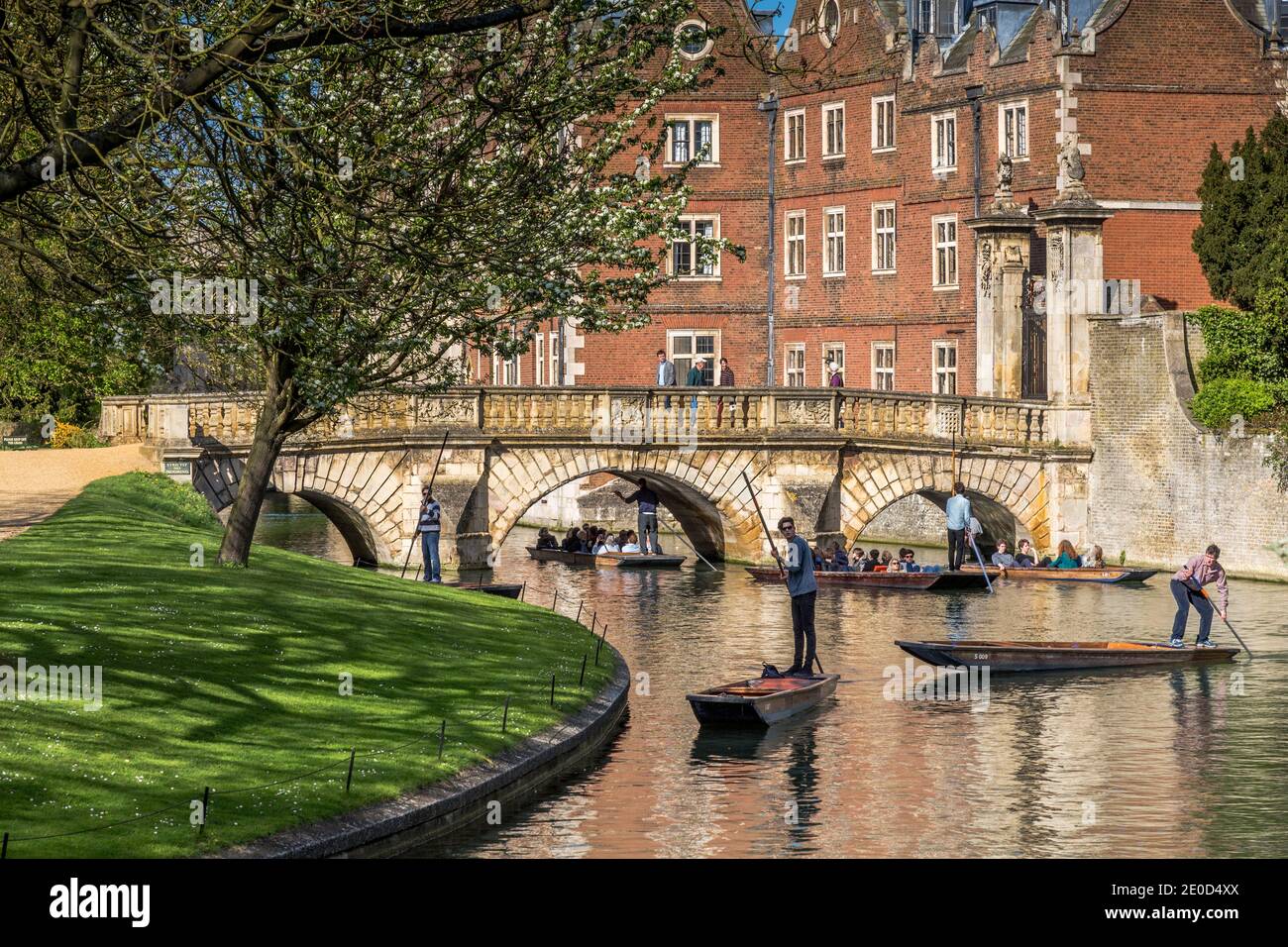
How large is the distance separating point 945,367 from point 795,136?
1050cm

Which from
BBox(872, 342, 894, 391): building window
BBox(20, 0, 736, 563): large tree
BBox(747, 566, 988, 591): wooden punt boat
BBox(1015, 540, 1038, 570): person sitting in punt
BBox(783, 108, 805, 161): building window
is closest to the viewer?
BBox(20, 0, 736, 563): large tree

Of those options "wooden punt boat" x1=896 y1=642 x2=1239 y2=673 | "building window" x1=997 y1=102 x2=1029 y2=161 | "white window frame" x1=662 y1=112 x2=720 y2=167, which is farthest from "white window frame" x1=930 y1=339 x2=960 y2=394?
"wooden punt boat" x1=896 y1=642 x2=1239 y2=673

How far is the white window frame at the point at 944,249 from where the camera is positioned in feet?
193

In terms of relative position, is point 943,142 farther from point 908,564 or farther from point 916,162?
point 908,564

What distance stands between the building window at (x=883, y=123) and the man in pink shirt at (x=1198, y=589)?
3102 centimetres

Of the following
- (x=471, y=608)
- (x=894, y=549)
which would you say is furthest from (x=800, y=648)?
(x=894, y=549)

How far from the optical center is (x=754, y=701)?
25297 mm

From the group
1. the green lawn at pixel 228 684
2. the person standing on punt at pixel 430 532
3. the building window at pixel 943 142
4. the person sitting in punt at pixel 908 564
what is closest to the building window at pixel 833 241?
the building window at pixel 943 142

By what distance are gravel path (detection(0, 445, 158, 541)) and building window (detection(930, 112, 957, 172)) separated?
27.2 meters

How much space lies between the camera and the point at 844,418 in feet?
160

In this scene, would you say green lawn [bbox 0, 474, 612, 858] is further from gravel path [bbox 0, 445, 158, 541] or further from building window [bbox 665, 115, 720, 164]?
building window [bbox 665, 115, 720, 164]

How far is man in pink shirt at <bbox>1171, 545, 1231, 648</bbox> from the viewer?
3184 centimetres

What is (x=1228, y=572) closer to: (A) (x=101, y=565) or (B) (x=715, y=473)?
(B) (x=715, y=473)

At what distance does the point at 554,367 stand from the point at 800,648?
38.3m
